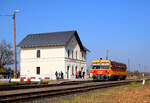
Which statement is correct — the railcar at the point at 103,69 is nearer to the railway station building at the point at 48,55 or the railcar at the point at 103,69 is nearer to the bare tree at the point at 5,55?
the railway station building at the point at 48,55

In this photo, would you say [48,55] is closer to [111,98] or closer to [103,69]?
[103,69]

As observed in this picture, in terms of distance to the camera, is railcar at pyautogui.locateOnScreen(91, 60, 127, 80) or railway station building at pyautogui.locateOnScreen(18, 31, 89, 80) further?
railway station building at pyautogui.locateOnScreen(18, 31, 89, 80)

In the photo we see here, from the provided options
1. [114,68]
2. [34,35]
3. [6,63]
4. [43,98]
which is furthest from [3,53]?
[43,98]

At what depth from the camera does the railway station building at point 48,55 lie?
4766cm

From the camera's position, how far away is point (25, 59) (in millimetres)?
50406

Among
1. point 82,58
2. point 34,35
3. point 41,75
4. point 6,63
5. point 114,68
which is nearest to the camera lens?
point 114,68

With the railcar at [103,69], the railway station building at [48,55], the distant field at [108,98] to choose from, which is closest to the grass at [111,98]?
the distant field at [108,98]

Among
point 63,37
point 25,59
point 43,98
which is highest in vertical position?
point 63,37

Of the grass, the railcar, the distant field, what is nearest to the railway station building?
the railcar

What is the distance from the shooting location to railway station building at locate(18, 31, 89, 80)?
47656 millimetres

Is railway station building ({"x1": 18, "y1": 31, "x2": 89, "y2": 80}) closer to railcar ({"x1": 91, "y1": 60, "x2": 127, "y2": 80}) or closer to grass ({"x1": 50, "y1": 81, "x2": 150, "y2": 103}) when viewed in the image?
railcar ({"x1": 91, "y1": 60, "x2": 127, "y2": 80})

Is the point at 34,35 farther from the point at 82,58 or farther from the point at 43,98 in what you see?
the point at 43,98

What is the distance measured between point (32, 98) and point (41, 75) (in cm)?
3465

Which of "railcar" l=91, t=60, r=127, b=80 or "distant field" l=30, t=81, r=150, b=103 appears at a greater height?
"railcar" l=91, t=60, r=127, b=80
